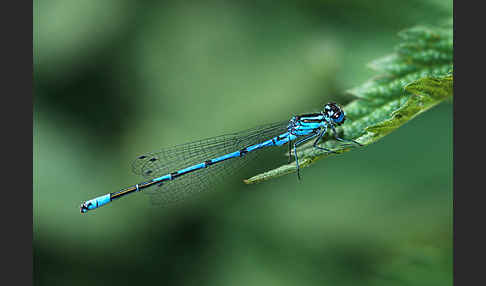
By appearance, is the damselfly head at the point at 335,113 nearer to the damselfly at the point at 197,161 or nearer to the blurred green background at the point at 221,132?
the damselfly at the point at 197,161

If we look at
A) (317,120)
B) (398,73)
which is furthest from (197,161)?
(398,73)

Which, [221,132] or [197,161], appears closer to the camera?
[197,161]

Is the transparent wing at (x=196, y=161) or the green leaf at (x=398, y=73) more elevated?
the green leaf at (x=398, y=73)

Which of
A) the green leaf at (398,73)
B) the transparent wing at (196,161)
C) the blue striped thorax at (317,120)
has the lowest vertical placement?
the transparent wing at (196,161)

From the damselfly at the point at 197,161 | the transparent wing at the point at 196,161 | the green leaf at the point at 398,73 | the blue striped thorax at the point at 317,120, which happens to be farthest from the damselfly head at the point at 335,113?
the transparent wing at the point at 196,161

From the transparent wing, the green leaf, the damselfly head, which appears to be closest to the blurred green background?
the transparent wing

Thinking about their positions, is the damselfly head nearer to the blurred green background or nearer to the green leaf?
the green leaf

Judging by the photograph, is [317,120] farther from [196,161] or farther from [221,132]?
[221,132]
